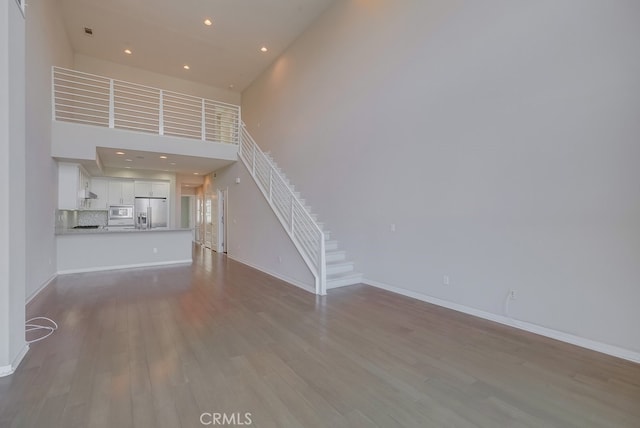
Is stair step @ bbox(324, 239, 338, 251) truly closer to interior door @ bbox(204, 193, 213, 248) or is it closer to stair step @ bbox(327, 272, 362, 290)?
stair step @ bbox(327, 272, 362, 290)

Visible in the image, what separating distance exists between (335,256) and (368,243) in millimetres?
740

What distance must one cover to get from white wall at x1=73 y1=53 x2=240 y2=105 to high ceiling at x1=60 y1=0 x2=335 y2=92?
9.2 inches

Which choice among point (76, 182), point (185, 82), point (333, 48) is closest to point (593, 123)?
point (333, 48)

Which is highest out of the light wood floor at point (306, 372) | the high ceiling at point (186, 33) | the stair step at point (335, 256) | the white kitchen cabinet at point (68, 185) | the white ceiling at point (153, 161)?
the high ceiling at point (186, 33)

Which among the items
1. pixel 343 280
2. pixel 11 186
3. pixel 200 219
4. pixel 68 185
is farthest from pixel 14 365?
pixel 200 219

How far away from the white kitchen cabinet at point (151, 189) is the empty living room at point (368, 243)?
2435 millimetres

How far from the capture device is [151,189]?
32.2 feet

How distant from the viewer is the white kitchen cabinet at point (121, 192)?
907cm

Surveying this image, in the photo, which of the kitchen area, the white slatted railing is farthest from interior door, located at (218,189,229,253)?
the white slatted railing

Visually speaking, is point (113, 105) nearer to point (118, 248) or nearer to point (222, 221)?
point (118, 248)

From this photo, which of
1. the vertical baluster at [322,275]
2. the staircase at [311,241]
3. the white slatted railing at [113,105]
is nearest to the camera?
the vertical baluster at [322,275]

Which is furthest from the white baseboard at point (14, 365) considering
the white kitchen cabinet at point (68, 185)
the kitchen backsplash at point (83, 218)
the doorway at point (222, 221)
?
the doorway at point (222, 221)

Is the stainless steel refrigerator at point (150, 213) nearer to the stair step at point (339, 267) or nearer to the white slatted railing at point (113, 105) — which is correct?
the white slatted railing at point (113, 105)

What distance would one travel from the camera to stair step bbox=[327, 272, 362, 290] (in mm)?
5047
